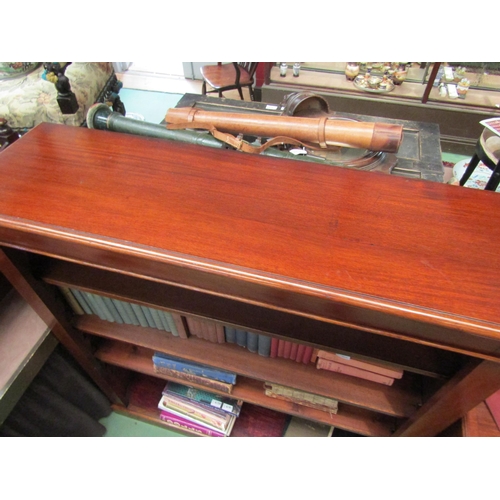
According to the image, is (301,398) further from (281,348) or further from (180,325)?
(180,325)

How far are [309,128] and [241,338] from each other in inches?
24.0

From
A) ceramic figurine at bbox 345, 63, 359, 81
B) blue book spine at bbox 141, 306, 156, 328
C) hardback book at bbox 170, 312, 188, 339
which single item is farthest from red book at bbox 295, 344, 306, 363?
ceramic figurine at bbox 345, 63, 359, 81

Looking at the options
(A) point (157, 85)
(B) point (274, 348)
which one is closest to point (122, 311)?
(B) point (274, 348)

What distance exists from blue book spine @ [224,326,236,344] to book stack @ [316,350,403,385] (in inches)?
9.9

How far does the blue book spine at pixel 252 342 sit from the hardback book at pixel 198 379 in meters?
0.21

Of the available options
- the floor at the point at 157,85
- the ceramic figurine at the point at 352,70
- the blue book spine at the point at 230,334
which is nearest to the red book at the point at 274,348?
the blue book spine at the point at 230,334

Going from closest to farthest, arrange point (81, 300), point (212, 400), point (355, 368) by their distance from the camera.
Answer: point (355, 368)
point (81, 300)
point (212, 400)

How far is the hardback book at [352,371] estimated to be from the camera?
0.91 metres

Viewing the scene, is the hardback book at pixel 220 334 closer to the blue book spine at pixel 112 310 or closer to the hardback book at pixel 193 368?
the hardback book at pixel 193 368

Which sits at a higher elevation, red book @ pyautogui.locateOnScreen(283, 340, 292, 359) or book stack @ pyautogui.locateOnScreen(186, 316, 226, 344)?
red book @ pyautogui.locateOnScreen(283, 340, 292, 359)

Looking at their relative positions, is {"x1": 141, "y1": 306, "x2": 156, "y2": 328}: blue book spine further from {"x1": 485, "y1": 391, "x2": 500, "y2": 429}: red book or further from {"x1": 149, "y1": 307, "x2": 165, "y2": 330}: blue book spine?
{"x1": 485, "y1": 391, "x2": 500, "y2": 429}: red book

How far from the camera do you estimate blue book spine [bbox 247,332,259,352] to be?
37.5 inches

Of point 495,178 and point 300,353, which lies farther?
point 495,178

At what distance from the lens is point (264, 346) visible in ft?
3.18
